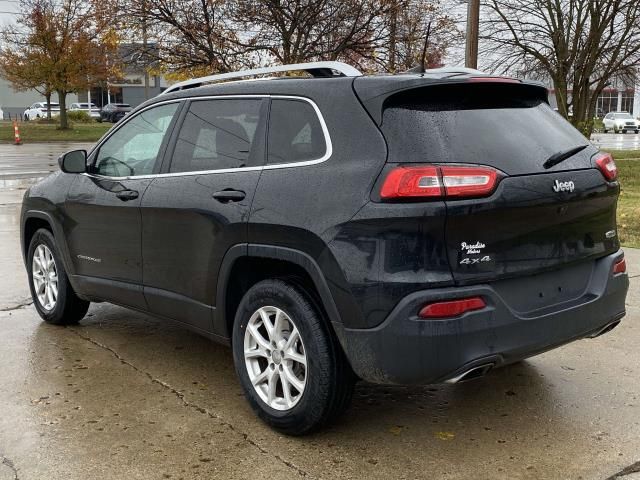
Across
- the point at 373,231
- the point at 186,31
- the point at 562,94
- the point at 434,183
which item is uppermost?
the point at 186,31

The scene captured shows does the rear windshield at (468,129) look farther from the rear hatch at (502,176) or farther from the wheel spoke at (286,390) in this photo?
the wheel spoke at (286,390)

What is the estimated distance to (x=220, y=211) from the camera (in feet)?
12.8

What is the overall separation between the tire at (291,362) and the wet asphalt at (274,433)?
0.46ft

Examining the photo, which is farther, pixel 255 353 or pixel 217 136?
pixel 217 136

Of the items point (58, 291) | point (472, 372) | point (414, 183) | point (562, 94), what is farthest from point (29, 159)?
point (472, 372)

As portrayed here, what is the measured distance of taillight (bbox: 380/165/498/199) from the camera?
10.4 ft

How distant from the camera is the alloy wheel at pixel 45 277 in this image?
18.5 ft

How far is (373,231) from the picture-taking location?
3.19 metres

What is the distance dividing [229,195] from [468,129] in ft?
4.14

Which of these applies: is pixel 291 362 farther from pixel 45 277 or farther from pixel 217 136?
pixel 45 277

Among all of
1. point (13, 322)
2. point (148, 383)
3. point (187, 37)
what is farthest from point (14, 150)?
point (148, 383)

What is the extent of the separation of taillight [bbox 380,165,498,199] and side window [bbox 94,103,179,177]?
75.6 inches

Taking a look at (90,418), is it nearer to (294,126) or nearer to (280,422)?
(280,422)

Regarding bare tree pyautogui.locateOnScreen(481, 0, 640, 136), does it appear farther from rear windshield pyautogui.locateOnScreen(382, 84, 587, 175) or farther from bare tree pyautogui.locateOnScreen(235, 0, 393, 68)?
rear windshield pyautogui.locateOnScreen(382, 84, 587, 175)
